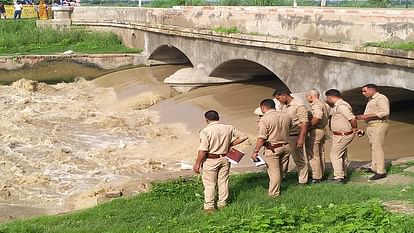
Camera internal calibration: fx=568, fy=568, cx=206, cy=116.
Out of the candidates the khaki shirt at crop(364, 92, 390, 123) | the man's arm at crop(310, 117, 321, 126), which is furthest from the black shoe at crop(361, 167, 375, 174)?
the man's arm at crop(310, 117, 321, 126)

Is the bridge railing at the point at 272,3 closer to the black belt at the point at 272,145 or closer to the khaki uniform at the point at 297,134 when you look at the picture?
the khaki uniform at the point at 297,134

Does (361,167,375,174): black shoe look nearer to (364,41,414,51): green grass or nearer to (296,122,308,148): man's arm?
(296,122,308,148): man's arm

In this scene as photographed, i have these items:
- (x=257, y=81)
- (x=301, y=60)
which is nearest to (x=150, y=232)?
(x=301, y=60)

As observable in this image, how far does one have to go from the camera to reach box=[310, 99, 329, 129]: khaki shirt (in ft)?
31.3

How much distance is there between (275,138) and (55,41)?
28.5 meters

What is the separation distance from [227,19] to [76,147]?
7.06 meters

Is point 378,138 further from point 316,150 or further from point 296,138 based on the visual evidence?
A: point 296,138

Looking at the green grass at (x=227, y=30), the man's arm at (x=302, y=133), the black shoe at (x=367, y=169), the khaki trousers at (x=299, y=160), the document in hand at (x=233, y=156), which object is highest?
the green grass at (x=227, y=30)

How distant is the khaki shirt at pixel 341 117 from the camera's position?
30.7 feet

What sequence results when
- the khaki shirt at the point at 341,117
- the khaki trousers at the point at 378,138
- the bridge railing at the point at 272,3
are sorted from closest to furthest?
1. the khaki shirt at the point at 341,117
2. the khaki trousers at the point at 378,138
3. the bridge railing at the point at 272,3

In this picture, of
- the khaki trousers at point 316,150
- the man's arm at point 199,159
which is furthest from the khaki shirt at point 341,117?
the man's arm at point 199,159

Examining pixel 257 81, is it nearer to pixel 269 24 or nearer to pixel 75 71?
pixel 269 24

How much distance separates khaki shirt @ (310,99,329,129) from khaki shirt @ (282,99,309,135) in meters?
0.29

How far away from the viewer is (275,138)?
8.83 m
